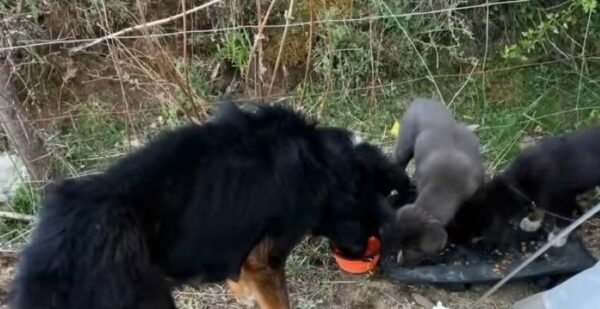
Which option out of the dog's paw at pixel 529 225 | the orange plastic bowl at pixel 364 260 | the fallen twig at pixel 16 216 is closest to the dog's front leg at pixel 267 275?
the orange plastic bowl at pixel 364 260

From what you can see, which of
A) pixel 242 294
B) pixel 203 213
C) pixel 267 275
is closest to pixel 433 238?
pixel 267 275

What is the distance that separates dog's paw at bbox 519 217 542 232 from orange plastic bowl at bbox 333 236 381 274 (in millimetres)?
614

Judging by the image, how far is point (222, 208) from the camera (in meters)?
2.59

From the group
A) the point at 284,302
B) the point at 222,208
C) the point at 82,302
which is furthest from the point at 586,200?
the point at 82,302

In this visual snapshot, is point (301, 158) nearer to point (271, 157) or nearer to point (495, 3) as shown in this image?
point (271, 157)

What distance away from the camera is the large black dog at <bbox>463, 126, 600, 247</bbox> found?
10.4 ft

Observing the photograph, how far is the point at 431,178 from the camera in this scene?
323cm

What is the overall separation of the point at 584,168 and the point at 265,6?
183 cm

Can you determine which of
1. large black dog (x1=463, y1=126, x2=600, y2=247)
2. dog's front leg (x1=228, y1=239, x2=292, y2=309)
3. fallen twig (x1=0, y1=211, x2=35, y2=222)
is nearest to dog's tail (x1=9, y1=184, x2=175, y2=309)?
dog's front leg (x1=228, y1=239, x2=292, y2=309)

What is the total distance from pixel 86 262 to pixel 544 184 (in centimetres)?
178

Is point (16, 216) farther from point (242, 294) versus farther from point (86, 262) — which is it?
point (86, 262)

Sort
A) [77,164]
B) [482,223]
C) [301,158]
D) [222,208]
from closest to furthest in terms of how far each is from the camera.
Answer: [222,208] < [301,158] < [482,223] < [77,164]

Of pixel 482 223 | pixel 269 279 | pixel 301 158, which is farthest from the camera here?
pixel 482 223

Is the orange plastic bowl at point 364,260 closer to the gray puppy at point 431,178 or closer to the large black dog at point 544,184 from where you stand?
the gray puppy at point 431,178
